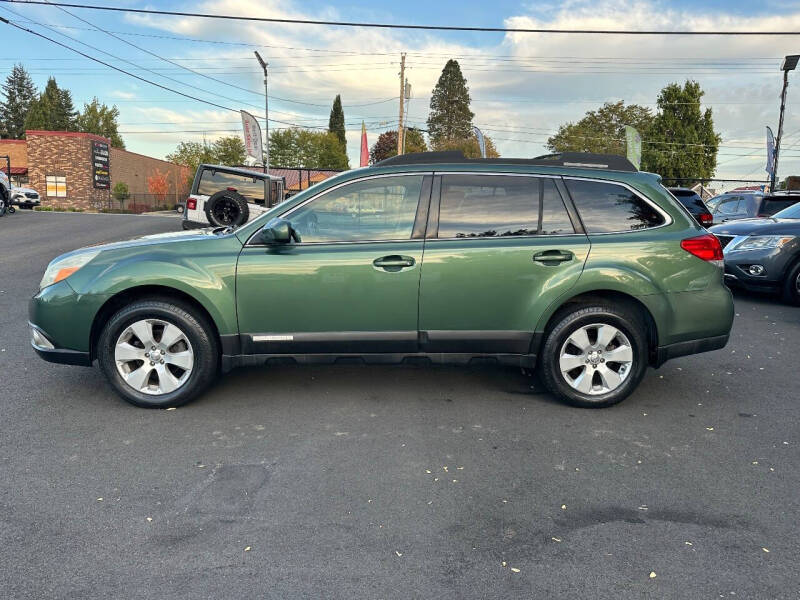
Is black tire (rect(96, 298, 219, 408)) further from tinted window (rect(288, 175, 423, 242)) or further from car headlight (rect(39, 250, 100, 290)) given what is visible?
tinted window (rect(288, 175, 423, 242))

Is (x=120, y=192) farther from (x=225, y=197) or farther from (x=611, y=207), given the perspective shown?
(x=611, y=207)

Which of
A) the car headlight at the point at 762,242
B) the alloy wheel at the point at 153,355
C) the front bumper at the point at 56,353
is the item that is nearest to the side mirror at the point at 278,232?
the alloy wheel at the point at 153,355

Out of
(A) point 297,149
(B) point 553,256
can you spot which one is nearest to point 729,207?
(B) point 553,256

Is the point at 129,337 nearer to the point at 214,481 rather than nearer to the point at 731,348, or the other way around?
the point at 214,481

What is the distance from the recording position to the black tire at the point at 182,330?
4355mm

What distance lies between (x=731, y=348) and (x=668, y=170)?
48.4 m

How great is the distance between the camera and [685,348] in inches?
181

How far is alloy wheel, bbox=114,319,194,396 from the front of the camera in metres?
4.39

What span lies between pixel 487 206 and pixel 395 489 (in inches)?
86.6

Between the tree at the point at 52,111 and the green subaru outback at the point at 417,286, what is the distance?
85704 mm

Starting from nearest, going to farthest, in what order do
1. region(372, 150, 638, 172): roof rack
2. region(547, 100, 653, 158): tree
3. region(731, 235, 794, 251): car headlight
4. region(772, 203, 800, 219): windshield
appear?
region(372, 150, 638, 172): roof rack, region(731, 235, 794, 251): car headlight, region(772, 203, 800, 219): windshield, region(547, 100, 653, 158): tree

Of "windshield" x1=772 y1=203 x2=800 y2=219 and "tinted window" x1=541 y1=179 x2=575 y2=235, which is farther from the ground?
"windshield" x1=772 y1=203 x2=800 y2=219

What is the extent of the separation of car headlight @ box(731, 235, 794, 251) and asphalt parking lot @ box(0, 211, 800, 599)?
14.5 ft

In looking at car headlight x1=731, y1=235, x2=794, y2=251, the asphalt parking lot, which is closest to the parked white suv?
the asphalt parking lot
